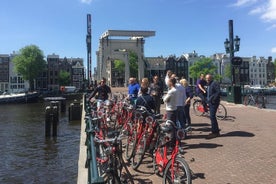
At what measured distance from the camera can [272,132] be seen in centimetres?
1192

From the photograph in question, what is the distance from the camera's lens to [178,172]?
591cm

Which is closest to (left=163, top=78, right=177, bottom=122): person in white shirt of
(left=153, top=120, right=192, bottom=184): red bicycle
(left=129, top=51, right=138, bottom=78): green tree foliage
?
(left=153, top=120, right=192, bottom=184): red bicycle

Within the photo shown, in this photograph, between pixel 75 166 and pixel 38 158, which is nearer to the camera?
pixel 75 166

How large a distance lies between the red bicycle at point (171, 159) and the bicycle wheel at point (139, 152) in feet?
1.69

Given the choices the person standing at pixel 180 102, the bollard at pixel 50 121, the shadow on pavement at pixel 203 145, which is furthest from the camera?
the bollard at pixel 50 121

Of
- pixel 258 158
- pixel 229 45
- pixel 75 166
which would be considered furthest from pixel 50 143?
pixel 229 45

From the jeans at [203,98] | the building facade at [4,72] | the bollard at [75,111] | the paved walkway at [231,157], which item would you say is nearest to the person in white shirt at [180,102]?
the paved walkway at [231,157]

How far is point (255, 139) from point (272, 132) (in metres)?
1.50

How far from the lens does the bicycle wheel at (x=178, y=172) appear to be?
571 centimetres

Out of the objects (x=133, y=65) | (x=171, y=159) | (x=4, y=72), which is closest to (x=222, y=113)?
(x=171, y=159)

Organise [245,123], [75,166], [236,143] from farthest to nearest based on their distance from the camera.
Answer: [245,123]
[75,166]
[236,143]

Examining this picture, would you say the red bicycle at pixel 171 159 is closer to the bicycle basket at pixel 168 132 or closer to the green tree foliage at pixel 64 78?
the bicycle basket at pixel 168 132

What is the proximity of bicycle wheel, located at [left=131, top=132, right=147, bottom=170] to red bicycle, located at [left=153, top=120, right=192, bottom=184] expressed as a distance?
515mm

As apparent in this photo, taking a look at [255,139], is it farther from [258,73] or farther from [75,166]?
[258,73]
